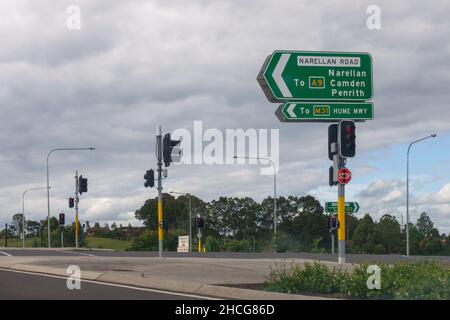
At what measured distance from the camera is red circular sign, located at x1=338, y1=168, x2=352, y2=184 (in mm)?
22828

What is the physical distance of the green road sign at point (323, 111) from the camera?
22.2 m

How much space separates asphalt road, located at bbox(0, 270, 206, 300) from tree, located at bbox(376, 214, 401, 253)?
67243 mm

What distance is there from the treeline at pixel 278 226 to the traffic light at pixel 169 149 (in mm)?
41295

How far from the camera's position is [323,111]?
73.7 feet

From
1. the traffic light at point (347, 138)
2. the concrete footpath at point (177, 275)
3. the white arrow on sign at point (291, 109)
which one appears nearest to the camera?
the concrete footpath at point (177, 275)

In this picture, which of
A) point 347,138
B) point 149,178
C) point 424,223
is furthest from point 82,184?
point 424,223

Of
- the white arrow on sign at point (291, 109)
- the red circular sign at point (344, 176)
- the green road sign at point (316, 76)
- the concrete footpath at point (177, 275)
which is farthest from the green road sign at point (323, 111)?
the concrete footpath at point (177, 275)

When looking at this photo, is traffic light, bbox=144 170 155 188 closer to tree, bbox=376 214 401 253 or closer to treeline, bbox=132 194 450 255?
treeline, bbox=132 194 450 255

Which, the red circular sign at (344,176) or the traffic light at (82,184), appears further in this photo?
the traffic light at (82,184)

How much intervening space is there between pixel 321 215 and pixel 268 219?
12.1 metres

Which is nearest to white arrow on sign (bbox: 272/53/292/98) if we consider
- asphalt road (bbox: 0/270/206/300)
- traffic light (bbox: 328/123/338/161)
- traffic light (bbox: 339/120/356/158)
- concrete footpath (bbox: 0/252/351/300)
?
traffic light (bbox: 328/123/338/161)

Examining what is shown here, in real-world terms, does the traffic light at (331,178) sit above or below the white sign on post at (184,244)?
above

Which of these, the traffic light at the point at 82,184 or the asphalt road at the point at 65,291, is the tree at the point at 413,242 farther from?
the asphalt road at the point at 65,291

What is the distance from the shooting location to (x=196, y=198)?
113m
